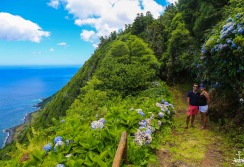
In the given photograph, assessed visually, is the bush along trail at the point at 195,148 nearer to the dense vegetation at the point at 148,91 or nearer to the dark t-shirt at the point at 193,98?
the dense vegetation at the point at 148,91

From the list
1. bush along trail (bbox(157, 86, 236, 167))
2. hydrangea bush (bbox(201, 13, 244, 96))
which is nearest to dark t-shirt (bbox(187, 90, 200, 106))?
bush along trail (bbox(157, 86, 236, 167))

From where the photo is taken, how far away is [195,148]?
6625 millimetres

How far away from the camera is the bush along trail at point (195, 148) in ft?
18.9

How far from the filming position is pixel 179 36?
1791cm

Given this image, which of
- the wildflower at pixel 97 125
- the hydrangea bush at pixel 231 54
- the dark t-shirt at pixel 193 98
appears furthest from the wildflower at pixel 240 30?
the wildflower at pixel 97 125

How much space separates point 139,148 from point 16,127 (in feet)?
327

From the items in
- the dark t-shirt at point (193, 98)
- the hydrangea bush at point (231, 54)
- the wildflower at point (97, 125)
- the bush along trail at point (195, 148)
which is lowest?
the bush along trail at point (195, 148)

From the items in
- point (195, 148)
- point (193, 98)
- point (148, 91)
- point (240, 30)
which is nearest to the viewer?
point (195, 148)

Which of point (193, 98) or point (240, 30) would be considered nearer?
point (240, 30)

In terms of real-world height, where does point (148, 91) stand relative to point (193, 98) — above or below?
below

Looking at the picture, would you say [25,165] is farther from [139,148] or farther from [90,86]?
[90,86]

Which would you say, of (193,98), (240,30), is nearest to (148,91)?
(193,98)

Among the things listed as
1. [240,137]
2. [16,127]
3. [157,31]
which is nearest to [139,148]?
[240,137]

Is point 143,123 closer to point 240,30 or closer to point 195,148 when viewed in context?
point 195,148
